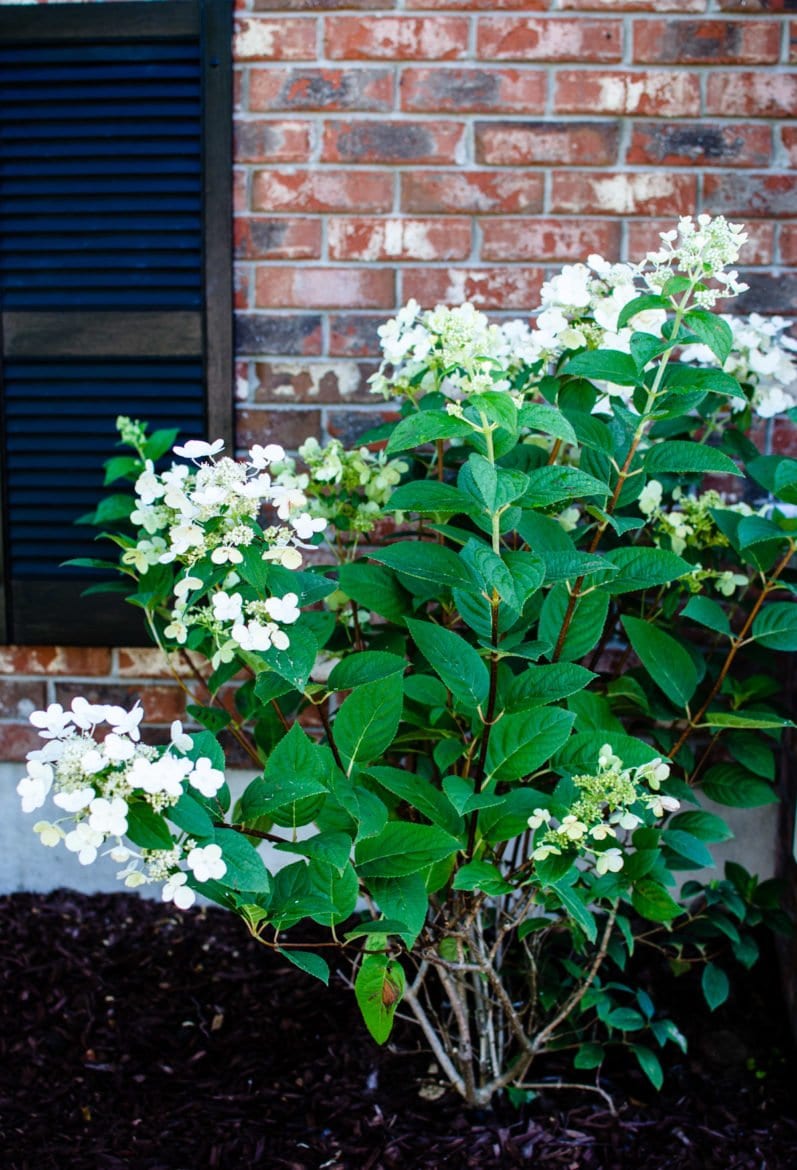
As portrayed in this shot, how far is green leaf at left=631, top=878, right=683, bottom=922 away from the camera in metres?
1.31

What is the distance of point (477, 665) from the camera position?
113 cm

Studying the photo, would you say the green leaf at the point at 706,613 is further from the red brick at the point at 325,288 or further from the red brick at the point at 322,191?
the red brick at the point at 322,191

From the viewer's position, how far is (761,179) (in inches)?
74.5

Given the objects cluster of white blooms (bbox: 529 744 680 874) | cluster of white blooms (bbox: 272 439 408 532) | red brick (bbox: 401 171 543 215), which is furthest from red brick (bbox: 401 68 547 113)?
cluster of white blooms (bbox: 529 744 680 874)

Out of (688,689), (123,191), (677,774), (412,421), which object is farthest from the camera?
(123,191)

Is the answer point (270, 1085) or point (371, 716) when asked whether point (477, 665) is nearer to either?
point (371, 716)

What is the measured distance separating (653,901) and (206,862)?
686 millimetres

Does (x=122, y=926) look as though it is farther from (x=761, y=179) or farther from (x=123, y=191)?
(x=761, y=179)

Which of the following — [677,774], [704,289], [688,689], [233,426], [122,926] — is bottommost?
[122,926]

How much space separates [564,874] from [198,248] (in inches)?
55.6

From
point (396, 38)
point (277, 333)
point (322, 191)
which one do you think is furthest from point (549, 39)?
point (277, 333)

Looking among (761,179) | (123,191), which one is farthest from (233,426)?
(761,179)

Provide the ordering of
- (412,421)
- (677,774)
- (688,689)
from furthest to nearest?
(677,774) → (688,689) → (412,421)

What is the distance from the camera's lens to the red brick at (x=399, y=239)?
1.93 metres
